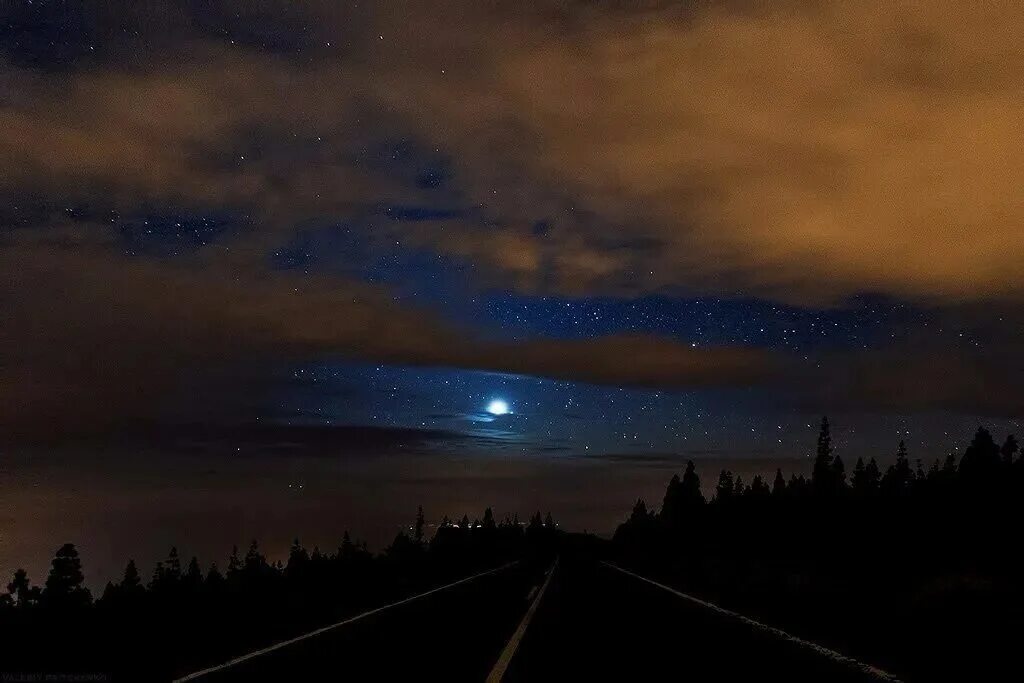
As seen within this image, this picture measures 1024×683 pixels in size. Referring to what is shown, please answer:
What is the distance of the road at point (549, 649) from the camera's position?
9.02 metres

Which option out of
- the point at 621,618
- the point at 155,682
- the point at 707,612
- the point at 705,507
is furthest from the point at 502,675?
the point at 705,507

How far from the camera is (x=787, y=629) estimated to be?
14.0m

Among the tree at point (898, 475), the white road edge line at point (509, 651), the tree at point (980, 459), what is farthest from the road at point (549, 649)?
the tree at point (898, 475)

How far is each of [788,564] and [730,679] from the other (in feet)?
80.8

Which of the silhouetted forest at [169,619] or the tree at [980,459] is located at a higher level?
the tree at [980,459]

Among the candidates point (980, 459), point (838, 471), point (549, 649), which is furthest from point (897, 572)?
point (838, 471)

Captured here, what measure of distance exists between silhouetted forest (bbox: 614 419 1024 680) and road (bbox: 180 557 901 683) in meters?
1.25

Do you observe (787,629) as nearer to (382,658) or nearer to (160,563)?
(382,658)

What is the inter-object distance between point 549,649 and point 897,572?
17.6 metres

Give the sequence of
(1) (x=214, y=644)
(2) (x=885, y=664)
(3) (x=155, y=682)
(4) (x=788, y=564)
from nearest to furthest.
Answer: (3) (x=155, y=682), (2) (x=885, y=664), (1) (x=214, y=644), (4) (x=788, y=564)

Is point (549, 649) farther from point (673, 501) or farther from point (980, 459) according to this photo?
point (673, 501)

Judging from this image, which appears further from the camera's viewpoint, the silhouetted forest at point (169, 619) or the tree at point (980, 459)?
the tree at point (980, 459)

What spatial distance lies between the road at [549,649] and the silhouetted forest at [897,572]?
1254 mm

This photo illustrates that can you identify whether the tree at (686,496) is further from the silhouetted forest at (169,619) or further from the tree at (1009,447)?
the silhouetted forest at (169,619)
